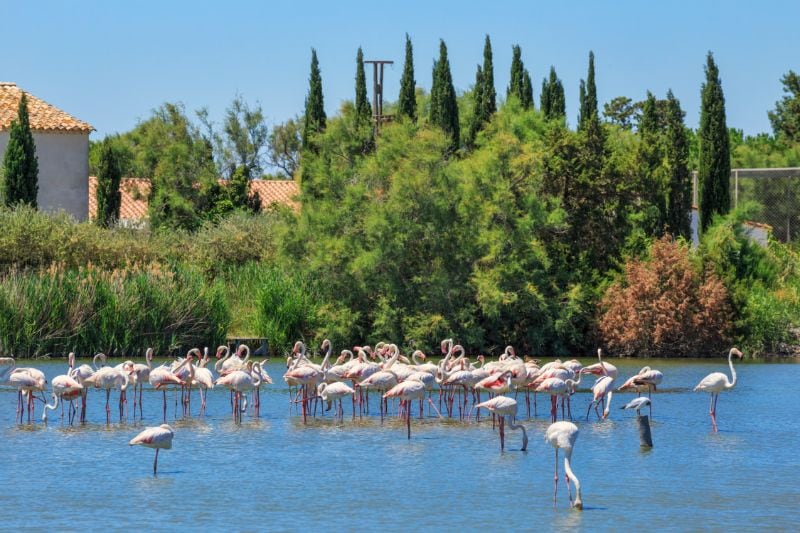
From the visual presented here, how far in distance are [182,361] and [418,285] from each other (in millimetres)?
16270

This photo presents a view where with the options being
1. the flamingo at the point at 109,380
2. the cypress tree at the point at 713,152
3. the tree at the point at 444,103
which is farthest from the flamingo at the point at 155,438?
the tree at the point at 444,103

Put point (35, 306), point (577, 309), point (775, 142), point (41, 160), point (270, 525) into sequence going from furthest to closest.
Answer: point (775, 142), point (41, 160), point (577, 309), point (35, 306), point (270, 525)

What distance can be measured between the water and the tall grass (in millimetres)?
11349

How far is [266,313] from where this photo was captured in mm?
41188

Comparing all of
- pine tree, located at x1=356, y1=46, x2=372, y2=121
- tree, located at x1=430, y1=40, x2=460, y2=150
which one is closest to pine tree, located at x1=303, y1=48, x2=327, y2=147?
pine tree, located at x1=356, y1=46, x2=372, y2=121

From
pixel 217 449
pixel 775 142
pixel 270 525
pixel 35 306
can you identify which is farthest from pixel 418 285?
pixel 775 142

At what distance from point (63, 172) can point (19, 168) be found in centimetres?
894

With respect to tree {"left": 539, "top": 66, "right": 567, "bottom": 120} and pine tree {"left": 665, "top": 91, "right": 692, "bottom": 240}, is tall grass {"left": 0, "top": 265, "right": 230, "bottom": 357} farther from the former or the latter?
tree {"left": 539, "top": 66, "right": 567, "bottom": 120}

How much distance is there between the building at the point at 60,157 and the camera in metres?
57.9

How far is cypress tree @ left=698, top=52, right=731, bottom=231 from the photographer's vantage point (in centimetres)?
4594

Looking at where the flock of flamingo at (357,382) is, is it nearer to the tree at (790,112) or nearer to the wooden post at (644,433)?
the wooden post at (644,433)

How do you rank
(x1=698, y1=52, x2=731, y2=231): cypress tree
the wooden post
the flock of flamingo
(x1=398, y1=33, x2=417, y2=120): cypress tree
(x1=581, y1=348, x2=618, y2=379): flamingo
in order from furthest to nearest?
(x1=398, y1=33, x2=417, y2=120): cypress tree < (x1=698, y1=52, x2=731, y2=231): cypress tree < (x1=581, y1=348, x2=618, y2=379): flamingo < the flock of flamingo < the wooden post

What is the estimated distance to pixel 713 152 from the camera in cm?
4612

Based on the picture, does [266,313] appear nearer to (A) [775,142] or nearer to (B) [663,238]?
(B) [663,238]
